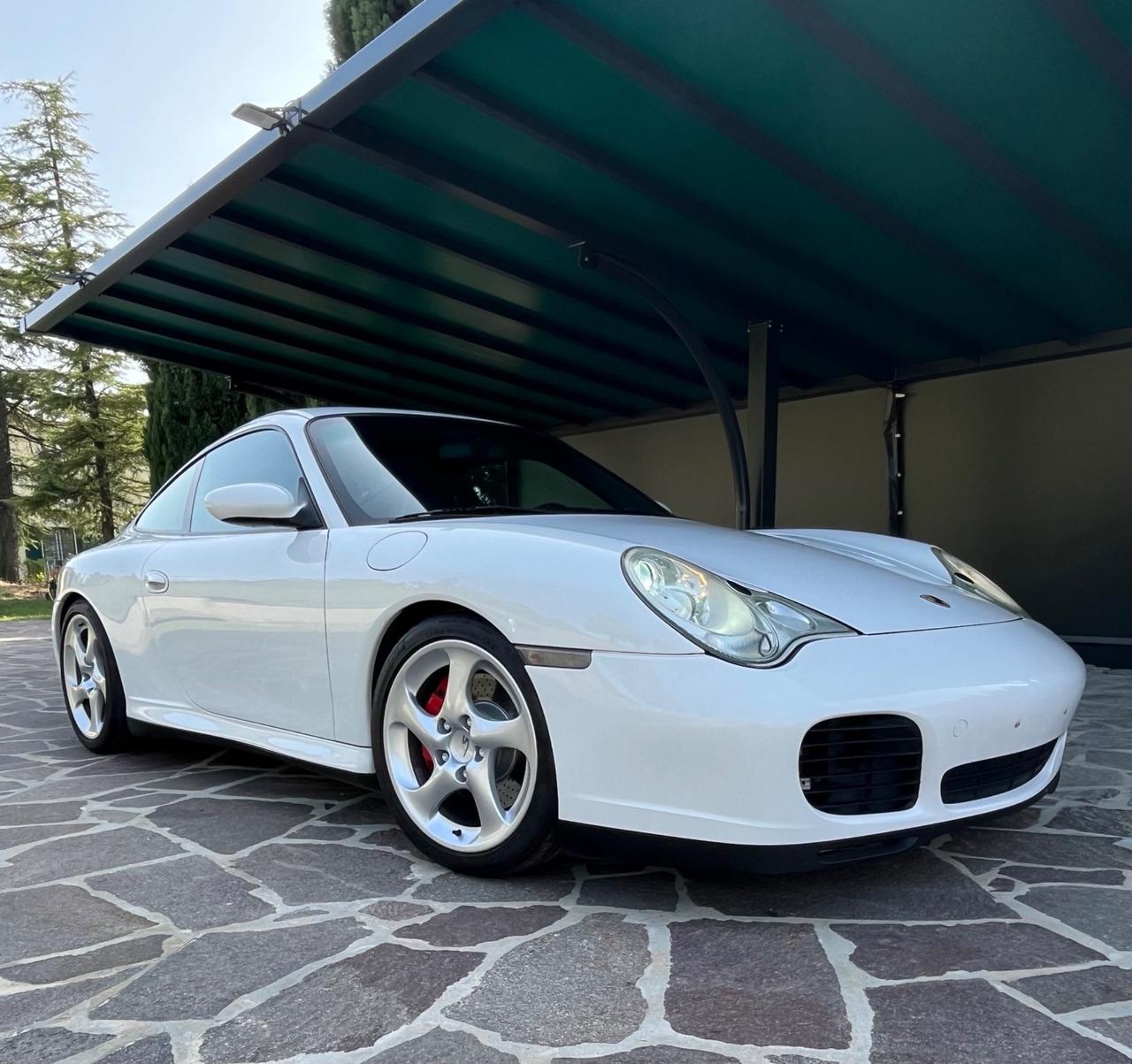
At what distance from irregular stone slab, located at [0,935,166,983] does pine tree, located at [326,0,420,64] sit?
13.2 metres

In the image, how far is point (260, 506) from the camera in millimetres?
2838

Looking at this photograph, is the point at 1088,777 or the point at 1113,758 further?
the point at 1113,758

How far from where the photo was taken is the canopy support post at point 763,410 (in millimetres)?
7109

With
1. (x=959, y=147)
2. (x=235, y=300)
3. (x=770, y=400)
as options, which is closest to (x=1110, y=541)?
(x=770, y=400)

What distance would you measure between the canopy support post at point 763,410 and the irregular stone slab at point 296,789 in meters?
4.65

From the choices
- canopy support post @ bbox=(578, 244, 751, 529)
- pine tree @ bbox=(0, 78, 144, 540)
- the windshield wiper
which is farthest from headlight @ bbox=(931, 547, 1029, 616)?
pine tree @ bbox=(0, 78, 144, 540)

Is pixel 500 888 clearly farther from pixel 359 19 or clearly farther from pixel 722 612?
pixel 359 19

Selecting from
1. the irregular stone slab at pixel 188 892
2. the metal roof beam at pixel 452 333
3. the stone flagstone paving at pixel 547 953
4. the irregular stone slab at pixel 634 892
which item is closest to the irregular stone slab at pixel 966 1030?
the stone flagstone paving at pixel 547 953

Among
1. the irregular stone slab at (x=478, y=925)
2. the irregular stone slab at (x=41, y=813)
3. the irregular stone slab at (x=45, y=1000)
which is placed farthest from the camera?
the irregular stone slab at (x=41, y=813)

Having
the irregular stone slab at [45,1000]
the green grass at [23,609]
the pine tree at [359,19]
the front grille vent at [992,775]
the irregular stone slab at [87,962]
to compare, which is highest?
the pine tree at [359,19]

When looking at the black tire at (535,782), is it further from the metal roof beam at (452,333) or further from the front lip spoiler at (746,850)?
the metal roof beam at (452,333)

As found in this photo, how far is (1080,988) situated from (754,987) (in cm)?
63

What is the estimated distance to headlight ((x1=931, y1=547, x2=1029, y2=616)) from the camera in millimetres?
2864

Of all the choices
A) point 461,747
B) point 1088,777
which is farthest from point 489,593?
point 1088,777
